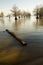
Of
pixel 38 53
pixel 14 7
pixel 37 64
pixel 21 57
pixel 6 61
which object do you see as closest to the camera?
pixel 37 64

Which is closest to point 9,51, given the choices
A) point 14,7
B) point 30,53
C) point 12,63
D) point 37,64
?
point 30,53

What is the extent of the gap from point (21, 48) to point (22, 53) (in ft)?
4.02

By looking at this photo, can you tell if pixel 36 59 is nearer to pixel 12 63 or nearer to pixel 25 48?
pixel 12 63

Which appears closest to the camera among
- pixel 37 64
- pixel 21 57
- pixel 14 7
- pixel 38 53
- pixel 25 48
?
pixel 37 64

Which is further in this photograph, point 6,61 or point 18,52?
point 18,52

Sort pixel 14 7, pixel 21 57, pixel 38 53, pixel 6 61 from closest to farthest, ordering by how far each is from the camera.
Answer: pixel 6 61
pixel 21 57
pixel 38 53
pixel 14 7

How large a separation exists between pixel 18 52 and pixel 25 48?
1069 millimetres

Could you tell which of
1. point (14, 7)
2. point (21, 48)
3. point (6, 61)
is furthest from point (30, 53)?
point (14, 7)

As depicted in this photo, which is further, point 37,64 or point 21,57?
point 21,57

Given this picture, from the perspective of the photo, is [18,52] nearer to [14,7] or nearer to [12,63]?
[12,63]

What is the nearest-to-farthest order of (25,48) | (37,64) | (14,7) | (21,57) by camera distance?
(37,64) → (21,57) → (25,48) → (14,7)

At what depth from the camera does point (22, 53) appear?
10.5 meters

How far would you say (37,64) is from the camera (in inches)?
326

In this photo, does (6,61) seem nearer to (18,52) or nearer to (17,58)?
(17,58)
